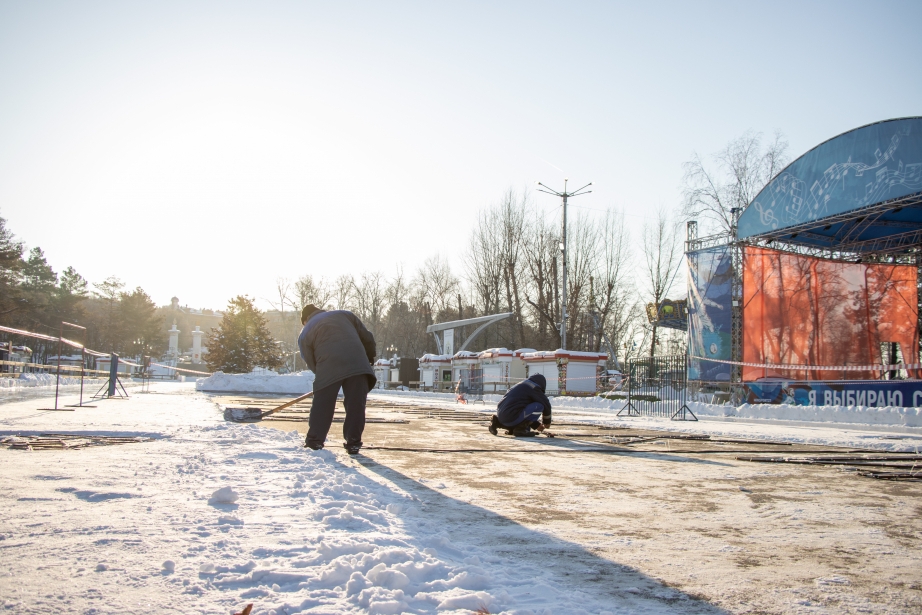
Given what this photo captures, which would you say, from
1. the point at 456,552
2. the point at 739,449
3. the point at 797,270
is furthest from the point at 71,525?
the point at 797,270

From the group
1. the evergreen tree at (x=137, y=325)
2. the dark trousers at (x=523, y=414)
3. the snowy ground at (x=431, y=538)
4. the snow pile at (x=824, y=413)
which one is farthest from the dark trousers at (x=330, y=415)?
the evergreen tree at (x=137, y=325)

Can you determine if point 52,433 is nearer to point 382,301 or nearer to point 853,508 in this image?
point 853,508

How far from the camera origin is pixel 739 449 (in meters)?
8.66

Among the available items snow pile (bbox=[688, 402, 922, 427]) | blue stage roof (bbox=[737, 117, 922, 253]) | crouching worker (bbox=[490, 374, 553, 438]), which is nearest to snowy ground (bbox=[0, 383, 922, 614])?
crouching worker (bbox=[490, 374, 553, 438])

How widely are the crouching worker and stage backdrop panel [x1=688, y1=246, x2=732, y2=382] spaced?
67.1 ft

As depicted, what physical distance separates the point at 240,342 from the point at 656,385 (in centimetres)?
3409

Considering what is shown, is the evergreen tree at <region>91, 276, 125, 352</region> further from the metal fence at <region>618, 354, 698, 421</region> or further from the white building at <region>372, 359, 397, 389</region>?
the metal fence at <region>618, 354, 698, 421</region>

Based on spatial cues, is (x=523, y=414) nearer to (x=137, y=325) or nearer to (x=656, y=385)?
(x=656, y=385)

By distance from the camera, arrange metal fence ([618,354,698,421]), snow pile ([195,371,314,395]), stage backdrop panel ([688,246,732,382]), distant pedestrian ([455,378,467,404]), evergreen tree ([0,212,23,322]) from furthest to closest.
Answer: evergreen tree ([0,212,23,322]) → snow pile ([195,371,314,395]) → stage backdrop panel ([688,246,732,382]) → distant pedestrian ([455,378,467,404]) → metal fence ([618,354,698,421])

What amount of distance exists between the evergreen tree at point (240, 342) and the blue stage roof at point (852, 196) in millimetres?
34248

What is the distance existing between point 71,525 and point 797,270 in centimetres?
2586

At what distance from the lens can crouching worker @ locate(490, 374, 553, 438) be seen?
964 cm

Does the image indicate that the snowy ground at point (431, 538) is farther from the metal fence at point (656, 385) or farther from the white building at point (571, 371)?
the white building at point (571, 371)

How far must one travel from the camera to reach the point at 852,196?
1905 centimetres
